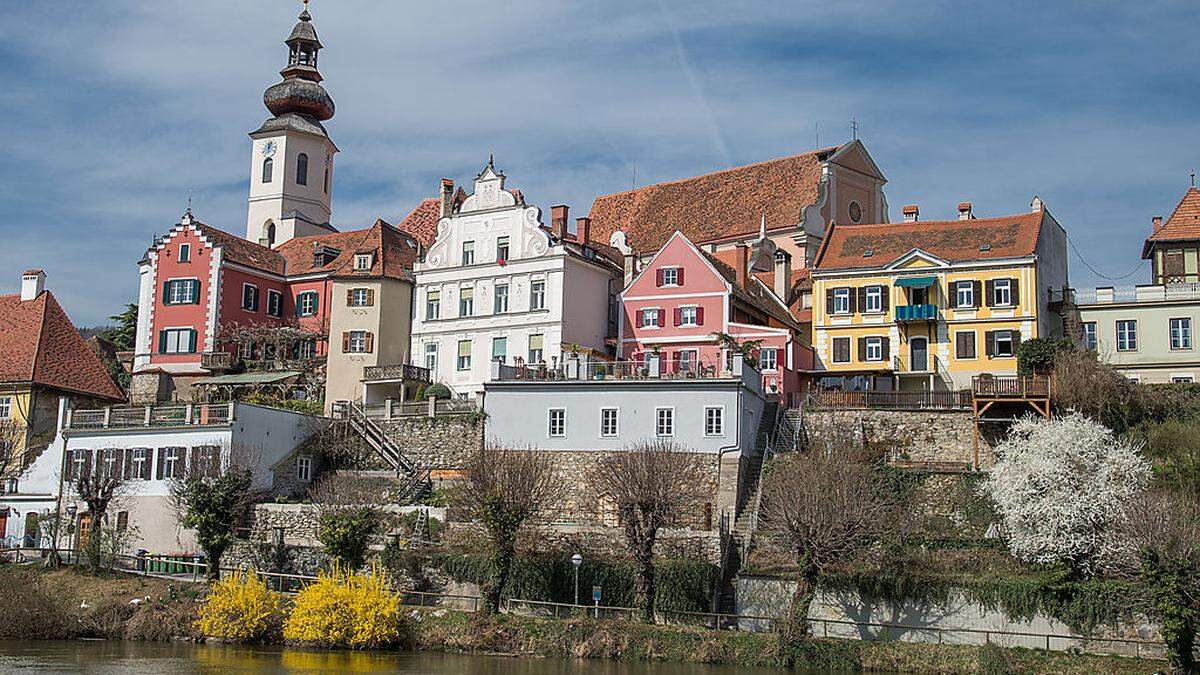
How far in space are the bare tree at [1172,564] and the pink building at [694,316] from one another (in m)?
21.3

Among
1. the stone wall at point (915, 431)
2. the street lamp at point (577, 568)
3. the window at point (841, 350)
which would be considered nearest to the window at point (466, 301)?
the window at point (841, 350)

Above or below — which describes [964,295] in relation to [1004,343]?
above

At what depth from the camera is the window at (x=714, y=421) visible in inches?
1971

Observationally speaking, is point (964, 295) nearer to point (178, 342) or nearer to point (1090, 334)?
point (1090, 334)

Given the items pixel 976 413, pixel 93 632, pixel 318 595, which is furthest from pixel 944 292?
pixel 93 632

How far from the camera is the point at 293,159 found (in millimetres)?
89688

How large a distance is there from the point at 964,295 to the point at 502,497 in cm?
2534

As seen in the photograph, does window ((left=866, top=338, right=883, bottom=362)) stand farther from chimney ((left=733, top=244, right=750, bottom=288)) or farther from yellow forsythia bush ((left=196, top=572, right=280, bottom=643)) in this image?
yellow forsythia bush ((left=196, top=572, right=280, bottom=643))

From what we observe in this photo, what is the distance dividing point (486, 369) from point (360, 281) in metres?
9.01

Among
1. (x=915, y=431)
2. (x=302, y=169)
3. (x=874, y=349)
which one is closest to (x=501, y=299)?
(x=874, y=349)

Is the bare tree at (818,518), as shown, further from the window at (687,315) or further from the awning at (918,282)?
the window at (687,315)

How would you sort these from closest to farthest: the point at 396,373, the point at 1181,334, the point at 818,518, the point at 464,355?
the point at 818,518
the point at 1181,334
the point at 396,373
the point at 464,355

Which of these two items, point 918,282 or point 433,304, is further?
point 433,304

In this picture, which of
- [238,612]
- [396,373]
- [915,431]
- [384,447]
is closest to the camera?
[238,612]
